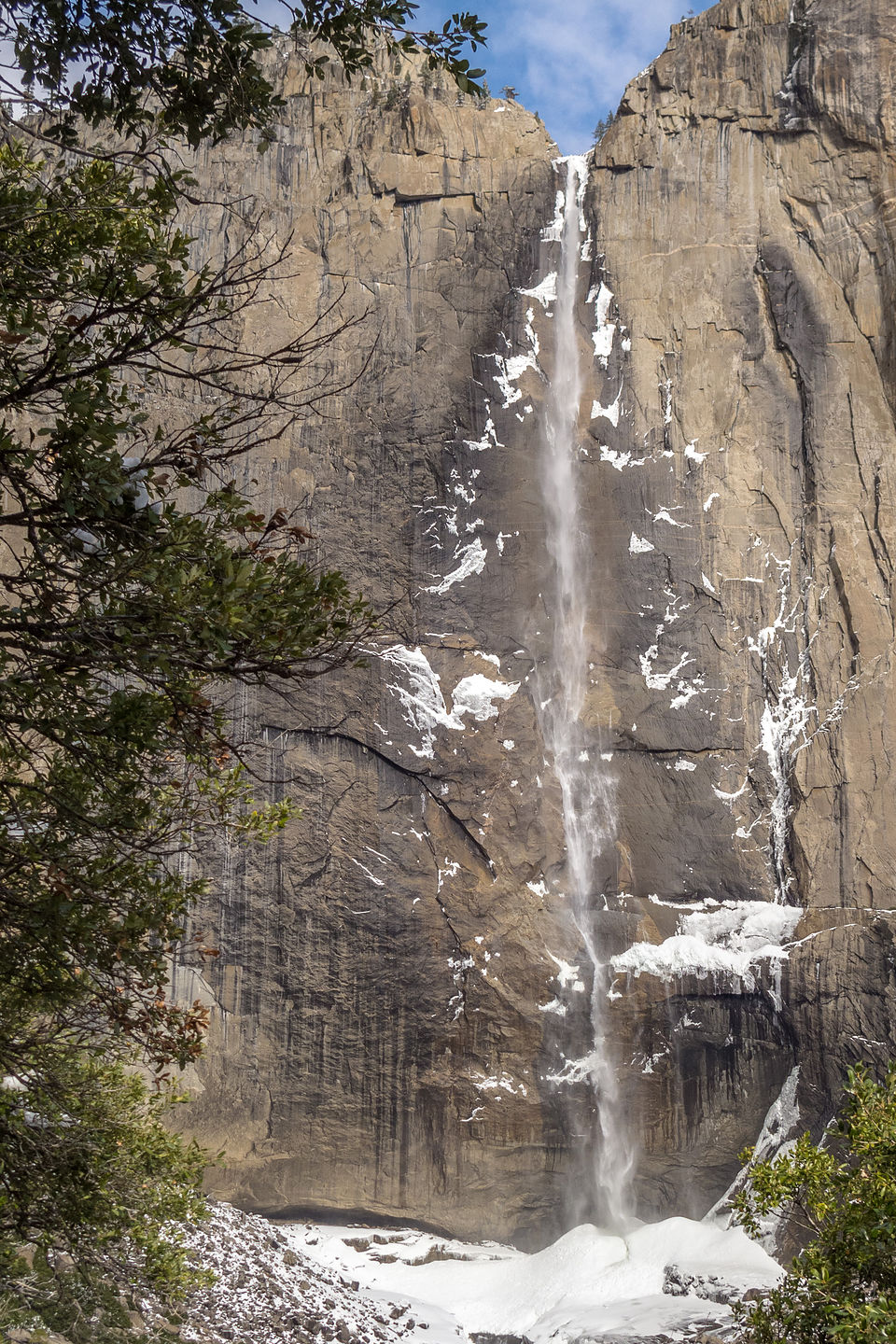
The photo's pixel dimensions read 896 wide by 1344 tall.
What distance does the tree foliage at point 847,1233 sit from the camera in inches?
264

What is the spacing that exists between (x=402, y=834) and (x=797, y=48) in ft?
60.2

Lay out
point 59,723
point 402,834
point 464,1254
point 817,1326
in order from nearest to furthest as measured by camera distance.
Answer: point 59,723 → point 817,1326 → point 464,1254 → point 402,834

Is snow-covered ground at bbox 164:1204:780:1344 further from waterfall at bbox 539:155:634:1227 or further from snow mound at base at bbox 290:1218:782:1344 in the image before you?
waterfall at bbox 539:155:634:1227

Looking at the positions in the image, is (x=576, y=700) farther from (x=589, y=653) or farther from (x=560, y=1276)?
(x=560, y=1276)

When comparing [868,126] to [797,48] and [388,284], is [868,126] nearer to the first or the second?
[797,48]

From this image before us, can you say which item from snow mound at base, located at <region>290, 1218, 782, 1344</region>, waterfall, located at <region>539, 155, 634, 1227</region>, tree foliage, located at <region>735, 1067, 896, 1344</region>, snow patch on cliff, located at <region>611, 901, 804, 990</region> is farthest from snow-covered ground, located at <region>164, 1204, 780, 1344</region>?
tree foliage, located at <region>735, 1067, 896, 1344</region>

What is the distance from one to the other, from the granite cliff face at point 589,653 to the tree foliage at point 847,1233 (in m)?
12.8

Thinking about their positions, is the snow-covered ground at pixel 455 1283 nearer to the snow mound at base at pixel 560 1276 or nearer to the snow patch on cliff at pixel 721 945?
the snow mound at base at pixel 560 1276

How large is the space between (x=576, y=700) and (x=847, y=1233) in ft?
52.9

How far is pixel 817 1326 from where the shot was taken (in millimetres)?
7215

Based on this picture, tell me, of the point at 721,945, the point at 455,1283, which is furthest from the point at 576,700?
the point at 455,1283

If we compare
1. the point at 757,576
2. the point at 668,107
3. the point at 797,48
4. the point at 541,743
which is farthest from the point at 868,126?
the point at 541,743

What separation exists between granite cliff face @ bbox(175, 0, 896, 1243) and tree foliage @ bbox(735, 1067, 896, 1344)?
1285 centimetres

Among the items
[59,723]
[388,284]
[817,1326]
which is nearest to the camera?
[59,723]
